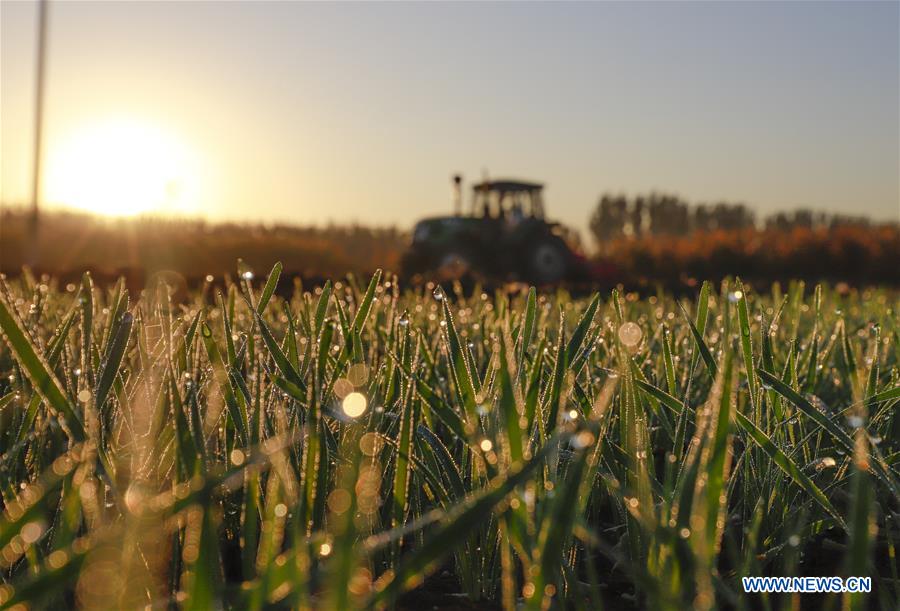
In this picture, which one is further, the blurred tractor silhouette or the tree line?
the tree line

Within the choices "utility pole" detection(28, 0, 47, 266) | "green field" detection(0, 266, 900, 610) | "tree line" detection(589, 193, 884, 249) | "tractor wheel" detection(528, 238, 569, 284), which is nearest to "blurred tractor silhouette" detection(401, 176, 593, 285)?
"tractor wheel" detection(528, 238, 569, 284)

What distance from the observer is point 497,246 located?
540 inches

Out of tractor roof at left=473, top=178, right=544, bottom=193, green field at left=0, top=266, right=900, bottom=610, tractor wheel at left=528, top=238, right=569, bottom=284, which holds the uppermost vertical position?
tractor roof at left=473, top=178, right=544, bottom=193

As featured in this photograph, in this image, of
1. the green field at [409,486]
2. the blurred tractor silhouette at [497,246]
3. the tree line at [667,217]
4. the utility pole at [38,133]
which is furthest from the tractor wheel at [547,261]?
the tree line at [667,217]

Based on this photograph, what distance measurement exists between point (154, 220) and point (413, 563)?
→ 2494 centimetres

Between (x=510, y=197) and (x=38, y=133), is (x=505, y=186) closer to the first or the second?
(x=510, y=197)

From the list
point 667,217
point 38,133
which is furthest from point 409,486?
point 667,217

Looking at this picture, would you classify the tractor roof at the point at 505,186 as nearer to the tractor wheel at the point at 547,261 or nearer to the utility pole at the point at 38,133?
the tractor wheel at the point at 547,261

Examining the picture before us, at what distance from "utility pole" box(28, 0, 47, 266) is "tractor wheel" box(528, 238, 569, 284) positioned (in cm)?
937

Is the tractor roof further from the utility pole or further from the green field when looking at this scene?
the green field

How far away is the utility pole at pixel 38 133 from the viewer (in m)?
16.1

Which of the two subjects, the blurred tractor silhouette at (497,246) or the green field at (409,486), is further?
the blurred tractor silhouette at (497,246)

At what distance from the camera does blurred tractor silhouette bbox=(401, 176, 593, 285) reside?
13.4 metres

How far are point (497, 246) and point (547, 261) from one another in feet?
Result: 3.01
